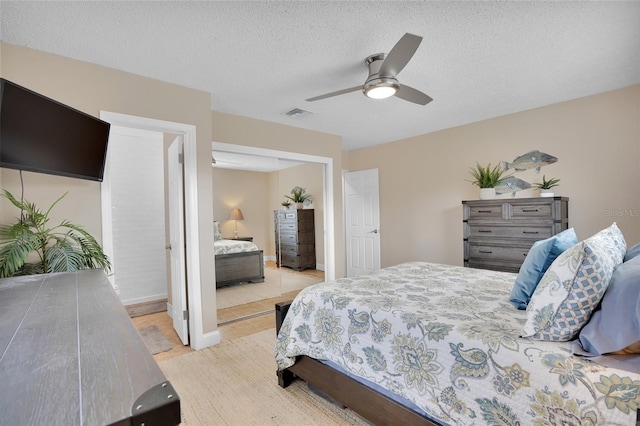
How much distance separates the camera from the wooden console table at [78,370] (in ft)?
1.57

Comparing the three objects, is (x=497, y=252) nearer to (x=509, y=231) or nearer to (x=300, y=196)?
(x=509, y=231)

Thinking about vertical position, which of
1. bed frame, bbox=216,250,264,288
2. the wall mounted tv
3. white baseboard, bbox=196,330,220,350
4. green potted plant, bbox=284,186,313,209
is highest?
the wall mounted tv

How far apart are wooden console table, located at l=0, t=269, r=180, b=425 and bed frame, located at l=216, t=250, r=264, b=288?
10.4ft

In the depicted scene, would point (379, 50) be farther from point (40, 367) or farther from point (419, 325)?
point (40, 367)

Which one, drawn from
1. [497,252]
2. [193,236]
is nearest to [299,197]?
[193,236]

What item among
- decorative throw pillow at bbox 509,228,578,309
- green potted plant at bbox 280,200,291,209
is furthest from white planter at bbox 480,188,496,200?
green potted plant at bbox 280,200,291,209

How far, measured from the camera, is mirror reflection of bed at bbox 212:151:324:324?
3832 mm

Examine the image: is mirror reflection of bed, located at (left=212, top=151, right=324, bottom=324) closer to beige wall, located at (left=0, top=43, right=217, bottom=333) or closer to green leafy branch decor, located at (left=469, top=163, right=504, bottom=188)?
beige wall, located at (left=0, top=43, right=217, bottom=333)

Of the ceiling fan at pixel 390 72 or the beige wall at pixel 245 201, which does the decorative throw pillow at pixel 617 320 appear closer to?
the ceiling fan at pixel 390 72

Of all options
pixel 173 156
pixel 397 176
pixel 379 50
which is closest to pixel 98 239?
pixel 173 156

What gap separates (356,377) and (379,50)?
2.18 meters

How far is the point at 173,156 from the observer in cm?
309

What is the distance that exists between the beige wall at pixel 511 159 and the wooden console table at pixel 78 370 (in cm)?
418

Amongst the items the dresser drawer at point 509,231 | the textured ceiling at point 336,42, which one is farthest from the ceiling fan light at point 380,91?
the dresser drawer at point 509,231
